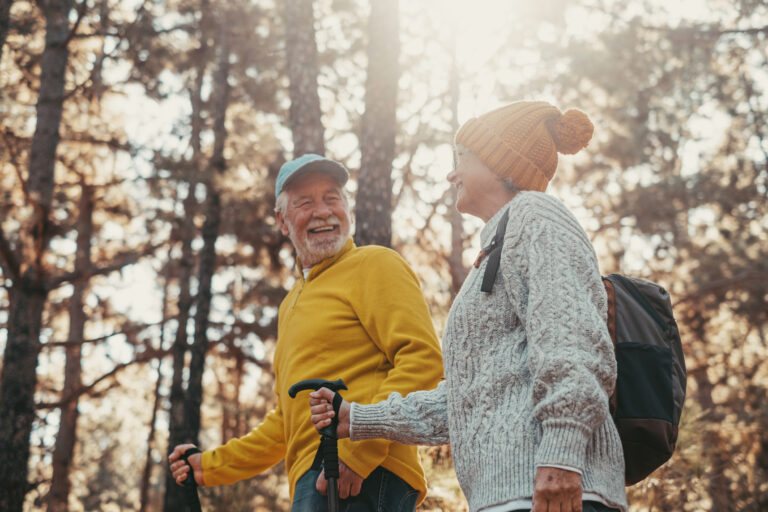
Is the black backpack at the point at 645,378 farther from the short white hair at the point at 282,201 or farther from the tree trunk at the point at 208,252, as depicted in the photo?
the tree trunk at the point at 208,252

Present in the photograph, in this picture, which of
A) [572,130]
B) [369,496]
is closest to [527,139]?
[572,130]

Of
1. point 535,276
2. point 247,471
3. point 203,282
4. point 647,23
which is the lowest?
point 247,471

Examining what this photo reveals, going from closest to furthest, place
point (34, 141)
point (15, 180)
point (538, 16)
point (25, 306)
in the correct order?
point (25, 306)
point (34, 141)
point (15, 180)
point (538, 16)

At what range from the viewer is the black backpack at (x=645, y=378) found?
175 centimetres

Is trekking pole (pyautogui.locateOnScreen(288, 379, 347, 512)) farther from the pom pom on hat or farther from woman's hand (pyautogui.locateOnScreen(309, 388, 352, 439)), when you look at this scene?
the pom pom on hat

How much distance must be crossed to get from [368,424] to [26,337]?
8.46 meters

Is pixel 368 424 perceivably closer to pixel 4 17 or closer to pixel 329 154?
pixel 4 17

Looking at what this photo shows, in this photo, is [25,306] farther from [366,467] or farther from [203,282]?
[366,467]

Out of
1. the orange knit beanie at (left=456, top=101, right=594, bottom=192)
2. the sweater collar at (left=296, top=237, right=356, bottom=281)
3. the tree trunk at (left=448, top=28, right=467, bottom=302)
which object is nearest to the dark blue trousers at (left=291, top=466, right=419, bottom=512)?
the sweater collar at (left=296, top=237, right=356, bottom=281)

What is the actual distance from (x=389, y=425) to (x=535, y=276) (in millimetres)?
707

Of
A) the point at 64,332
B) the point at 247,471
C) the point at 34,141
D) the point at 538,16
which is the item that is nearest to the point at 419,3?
the point at 538,16

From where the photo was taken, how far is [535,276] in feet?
5.87

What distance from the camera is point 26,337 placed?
9.38 meters

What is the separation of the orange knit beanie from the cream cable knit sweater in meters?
0.15
